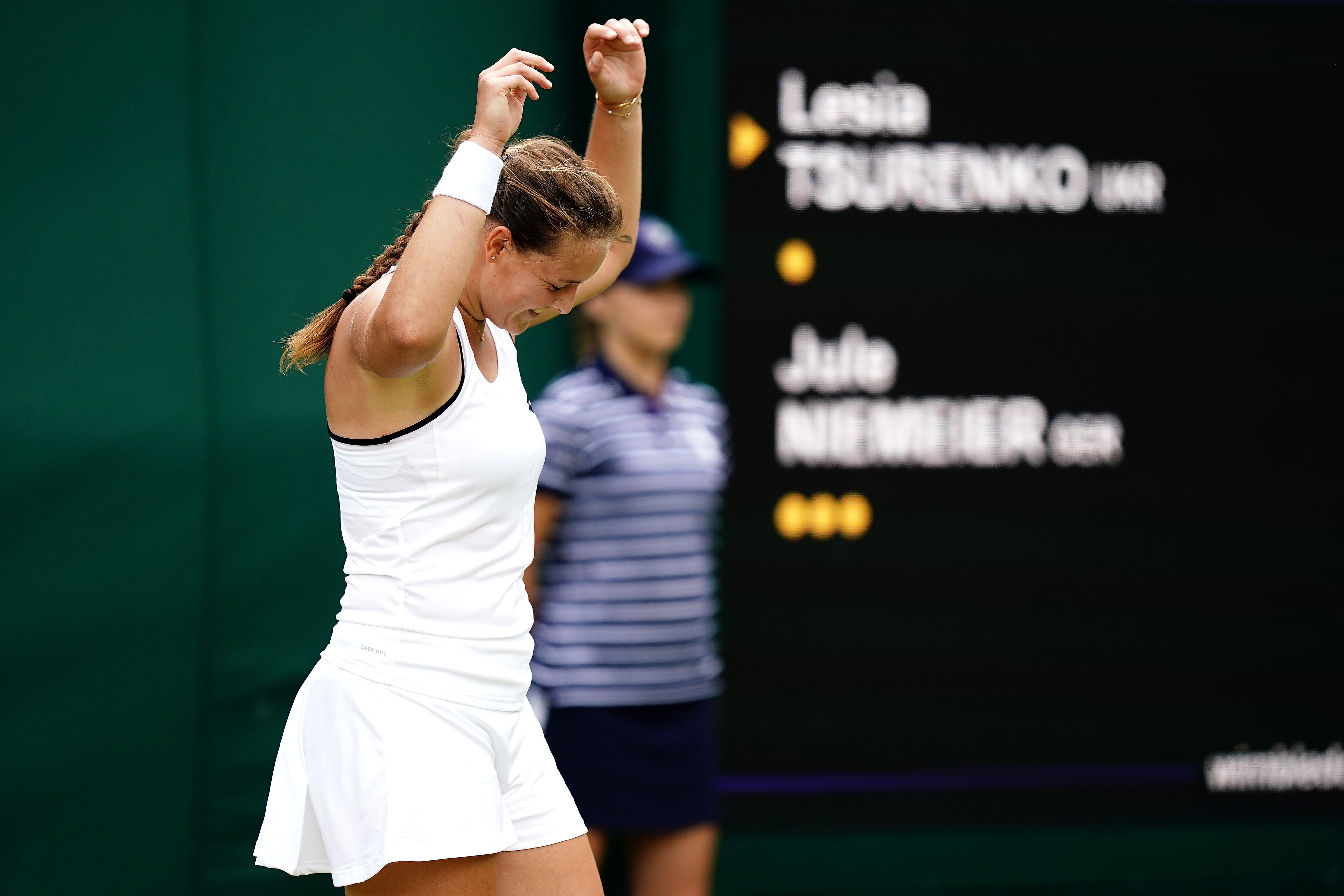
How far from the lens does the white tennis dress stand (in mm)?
1701

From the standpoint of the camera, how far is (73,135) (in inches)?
121

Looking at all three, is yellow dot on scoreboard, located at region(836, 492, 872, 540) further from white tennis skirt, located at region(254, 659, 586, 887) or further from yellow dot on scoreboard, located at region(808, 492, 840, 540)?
white tennis skirt, located at region(254, 659, 586, 887)

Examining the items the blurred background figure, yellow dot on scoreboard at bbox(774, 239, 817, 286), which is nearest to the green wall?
yellow dot on scoreboard at bbox(774, 239, 817, 286)

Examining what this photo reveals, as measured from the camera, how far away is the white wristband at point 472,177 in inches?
63.6

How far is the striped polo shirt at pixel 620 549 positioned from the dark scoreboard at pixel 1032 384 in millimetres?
464

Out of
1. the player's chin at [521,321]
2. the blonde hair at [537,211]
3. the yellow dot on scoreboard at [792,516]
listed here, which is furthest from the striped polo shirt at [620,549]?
the blonde hair at [537,211]

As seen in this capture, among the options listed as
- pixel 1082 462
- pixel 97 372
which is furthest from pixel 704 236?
pixel 97 372

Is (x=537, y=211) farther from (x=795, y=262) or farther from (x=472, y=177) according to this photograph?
(x=795, y=262)

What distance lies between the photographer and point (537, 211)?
68.8 inches

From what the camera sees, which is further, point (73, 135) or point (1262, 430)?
point (1262, 430)

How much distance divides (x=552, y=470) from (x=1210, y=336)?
5.52ft

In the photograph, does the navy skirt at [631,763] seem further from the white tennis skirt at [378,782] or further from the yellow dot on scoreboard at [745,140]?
the yellow dot on scoreboard at [745,140]

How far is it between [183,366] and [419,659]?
1650 millimetres

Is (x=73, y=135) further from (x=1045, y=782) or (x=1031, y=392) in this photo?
(x=1045, y=782)
